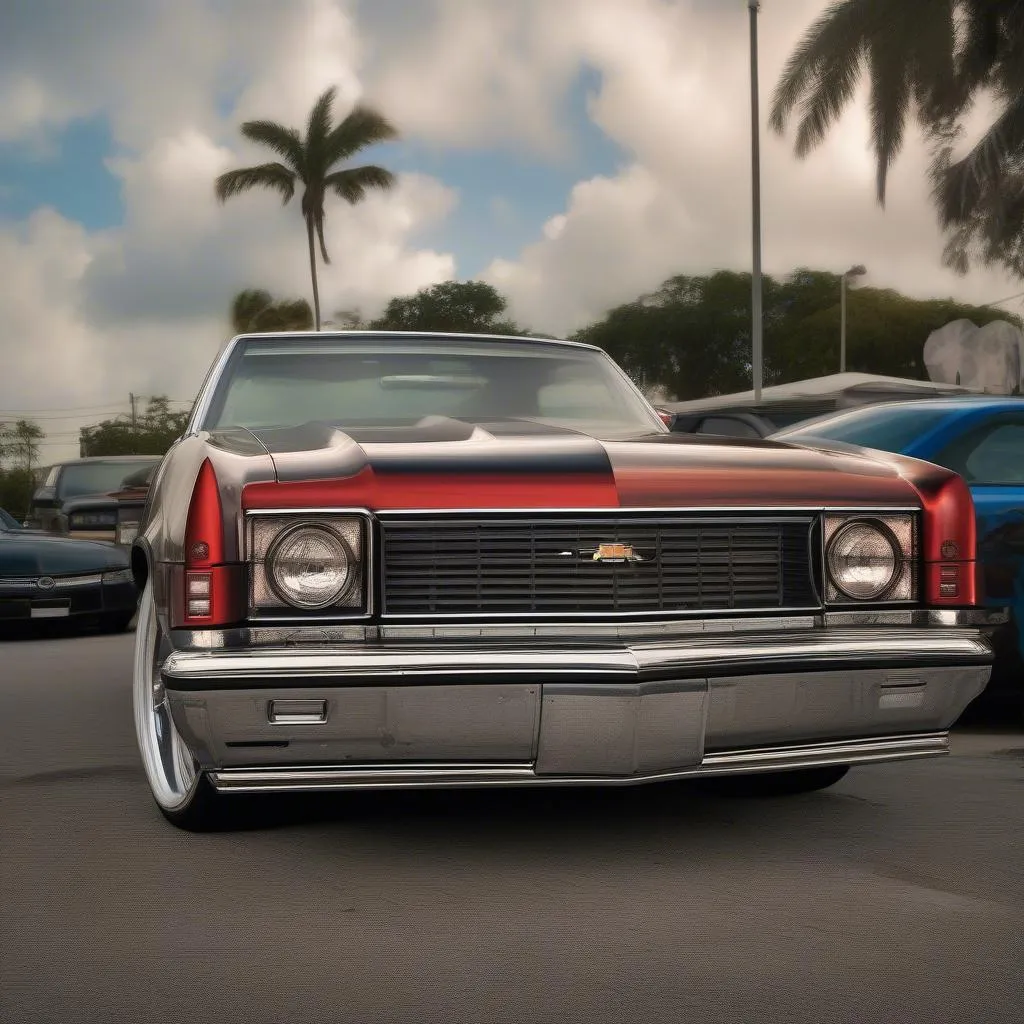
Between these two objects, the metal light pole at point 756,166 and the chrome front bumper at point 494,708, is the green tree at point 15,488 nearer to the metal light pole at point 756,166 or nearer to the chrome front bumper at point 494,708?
the metal light pole at point 756,166

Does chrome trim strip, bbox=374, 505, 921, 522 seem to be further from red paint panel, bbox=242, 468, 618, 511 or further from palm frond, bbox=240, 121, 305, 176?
palm frond, bbox=240, 121, 305, 176

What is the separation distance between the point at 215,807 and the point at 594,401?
83.3 inches

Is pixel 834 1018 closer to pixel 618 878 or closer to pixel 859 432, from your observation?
A: pixel 618 878

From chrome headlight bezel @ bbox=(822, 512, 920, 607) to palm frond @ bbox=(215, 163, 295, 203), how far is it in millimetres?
36929

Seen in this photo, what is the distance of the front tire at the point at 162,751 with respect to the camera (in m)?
4.32

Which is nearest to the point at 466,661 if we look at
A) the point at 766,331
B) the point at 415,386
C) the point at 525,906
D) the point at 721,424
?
the point at 525,906

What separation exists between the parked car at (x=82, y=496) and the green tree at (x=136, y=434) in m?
73.3

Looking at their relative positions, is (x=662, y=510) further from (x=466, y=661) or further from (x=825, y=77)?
(x=825, y=77)

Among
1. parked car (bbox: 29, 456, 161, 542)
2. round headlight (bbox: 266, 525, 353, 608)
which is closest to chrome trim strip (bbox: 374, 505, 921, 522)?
round headlight (bbox: 266, 525, 353, 608)

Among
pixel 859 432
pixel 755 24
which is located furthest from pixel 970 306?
pixel 859 432

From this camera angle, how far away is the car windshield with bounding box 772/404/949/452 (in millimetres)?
6199

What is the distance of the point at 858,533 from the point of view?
418 cm

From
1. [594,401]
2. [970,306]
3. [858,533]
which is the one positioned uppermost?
[970,306]

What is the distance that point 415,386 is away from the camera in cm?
543
